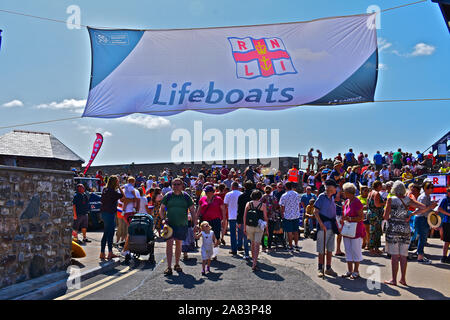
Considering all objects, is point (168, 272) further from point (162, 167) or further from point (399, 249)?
point (162, 167)

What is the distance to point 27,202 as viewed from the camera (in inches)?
248

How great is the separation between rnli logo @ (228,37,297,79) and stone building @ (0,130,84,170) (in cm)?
842

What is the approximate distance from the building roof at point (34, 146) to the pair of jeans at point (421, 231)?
1173cm

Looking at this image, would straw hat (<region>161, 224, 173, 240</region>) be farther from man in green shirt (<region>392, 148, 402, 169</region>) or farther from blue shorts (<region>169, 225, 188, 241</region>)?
man in green shirt (<region>392, 148, 402, 169</region>)

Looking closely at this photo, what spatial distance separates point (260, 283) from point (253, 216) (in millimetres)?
1630

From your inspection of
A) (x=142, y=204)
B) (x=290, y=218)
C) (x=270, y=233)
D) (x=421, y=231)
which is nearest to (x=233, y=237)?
(x=270, y=233)

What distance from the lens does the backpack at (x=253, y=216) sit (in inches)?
306

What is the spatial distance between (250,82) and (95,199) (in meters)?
8.43

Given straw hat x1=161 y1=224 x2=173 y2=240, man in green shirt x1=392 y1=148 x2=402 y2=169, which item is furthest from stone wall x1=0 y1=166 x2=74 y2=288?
man in green shirt x1=392 y1=148 x2=402 y2=169

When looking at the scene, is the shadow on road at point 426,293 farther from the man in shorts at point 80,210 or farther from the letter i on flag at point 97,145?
the letter i on flag at point 97,145

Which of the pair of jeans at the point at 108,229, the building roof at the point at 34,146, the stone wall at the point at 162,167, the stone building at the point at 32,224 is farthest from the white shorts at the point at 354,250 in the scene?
the stone wall at the point at 162,167

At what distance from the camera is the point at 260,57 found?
8.88 metres
